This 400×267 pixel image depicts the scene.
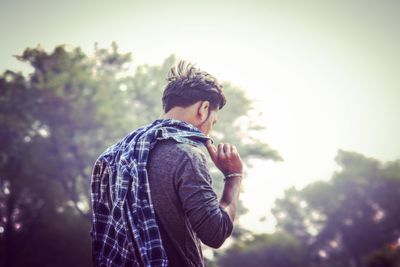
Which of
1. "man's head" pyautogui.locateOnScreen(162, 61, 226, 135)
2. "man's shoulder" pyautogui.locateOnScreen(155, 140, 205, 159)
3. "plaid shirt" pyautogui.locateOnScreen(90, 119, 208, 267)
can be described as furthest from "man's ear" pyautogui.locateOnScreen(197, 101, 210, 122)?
"man's shoulder" pyautogui.locateOnScreen(155, 140, 205, 159)

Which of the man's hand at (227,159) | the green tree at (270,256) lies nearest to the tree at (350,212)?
the green tree at (270,256)

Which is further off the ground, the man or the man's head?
the man's head

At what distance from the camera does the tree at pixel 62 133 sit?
12172 millimetres

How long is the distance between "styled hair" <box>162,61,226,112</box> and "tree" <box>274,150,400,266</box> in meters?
32.3

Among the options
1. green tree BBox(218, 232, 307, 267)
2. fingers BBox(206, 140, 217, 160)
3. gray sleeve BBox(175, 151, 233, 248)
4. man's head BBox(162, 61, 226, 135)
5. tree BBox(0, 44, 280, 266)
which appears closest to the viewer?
gray sleeve BBox(175, 151, 233, 248)

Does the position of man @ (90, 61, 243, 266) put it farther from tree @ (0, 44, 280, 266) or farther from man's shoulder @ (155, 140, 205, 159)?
tree @ (0, 44, 280, 266)

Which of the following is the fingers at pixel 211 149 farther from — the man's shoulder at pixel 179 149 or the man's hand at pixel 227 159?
the man's shoulder at pixel 179 149

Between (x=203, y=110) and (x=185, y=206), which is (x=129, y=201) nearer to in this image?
(x=185, y=206)

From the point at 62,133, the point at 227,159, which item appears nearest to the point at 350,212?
the point at 62,133

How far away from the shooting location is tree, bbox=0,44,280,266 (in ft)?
39.9

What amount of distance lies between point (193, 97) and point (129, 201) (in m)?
0.74

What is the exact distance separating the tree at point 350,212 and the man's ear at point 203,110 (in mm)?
32302

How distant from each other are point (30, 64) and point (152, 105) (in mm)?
5319

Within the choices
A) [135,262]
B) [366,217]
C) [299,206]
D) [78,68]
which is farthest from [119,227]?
[299,206]
